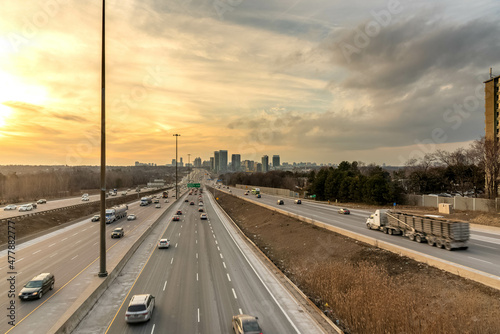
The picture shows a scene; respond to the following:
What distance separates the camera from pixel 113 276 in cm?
2305

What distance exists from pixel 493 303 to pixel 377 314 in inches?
240

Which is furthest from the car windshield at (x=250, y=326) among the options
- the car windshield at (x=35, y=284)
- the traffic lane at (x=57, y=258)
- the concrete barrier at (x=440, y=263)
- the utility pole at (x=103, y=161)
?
the car windshield at (x=35, y=284)

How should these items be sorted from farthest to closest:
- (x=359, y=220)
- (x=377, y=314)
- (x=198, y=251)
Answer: (x=359, y=220) < (x=198, y=251) < (x=377, y=314)

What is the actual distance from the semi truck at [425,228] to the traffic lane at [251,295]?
666 inches

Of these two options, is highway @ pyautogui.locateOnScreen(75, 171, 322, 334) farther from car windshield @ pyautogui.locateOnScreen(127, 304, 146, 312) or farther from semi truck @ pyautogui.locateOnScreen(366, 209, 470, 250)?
semi truck @ pyautogui.locateOnScreen(366, 209, 470, 250)

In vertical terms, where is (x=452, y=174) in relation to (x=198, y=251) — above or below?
above

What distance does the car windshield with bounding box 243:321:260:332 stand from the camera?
44.3 feet

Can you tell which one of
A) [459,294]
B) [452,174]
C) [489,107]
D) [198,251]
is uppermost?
[489,107]

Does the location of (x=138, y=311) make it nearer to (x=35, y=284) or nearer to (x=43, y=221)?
(x=35, y=284)

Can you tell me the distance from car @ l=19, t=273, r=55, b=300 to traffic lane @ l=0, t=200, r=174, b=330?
1.17 ft

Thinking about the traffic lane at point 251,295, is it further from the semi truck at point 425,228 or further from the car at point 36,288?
the semi truck at point 425,228

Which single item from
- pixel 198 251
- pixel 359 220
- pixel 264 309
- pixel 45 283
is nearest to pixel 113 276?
pixel 45 283

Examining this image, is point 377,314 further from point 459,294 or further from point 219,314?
point 219,314

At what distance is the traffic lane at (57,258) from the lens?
21.8 m
